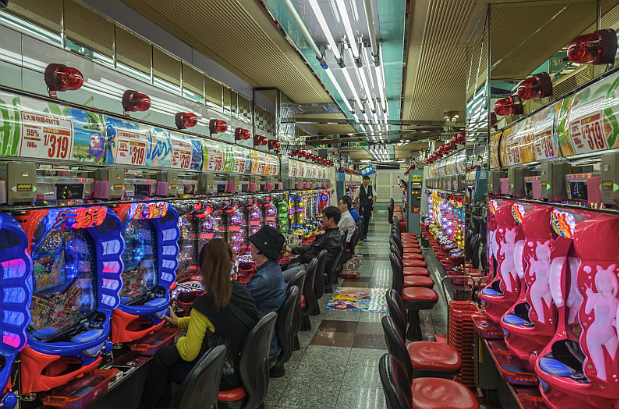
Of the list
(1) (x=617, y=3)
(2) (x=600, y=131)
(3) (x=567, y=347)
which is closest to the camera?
(2) (x=600, y=131)

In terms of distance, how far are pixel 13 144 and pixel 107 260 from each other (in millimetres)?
813

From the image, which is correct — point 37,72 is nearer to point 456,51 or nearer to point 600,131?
point 600,131

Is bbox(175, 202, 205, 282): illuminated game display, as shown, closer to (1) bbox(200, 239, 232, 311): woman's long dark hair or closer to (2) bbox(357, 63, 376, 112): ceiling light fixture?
(1) bbox(200, 239, 232, 311): woman's long dark hair

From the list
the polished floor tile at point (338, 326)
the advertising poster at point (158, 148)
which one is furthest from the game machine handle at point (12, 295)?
the polished floor tile at point (338, 326)

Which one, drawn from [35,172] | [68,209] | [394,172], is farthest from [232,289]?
[394,172]

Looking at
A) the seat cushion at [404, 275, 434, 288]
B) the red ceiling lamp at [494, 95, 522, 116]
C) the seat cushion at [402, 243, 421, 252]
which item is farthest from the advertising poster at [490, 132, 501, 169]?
the seat cushion at [402, 243, 421, 252]

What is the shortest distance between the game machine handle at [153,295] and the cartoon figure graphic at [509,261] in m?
2.24

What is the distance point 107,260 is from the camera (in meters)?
2.54

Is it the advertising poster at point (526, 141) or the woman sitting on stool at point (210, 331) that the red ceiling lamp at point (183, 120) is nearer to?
the woman sitting on stool at point (210, 331)

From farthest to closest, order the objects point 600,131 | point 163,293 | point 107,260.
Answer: point 163,293 → point 107,260 → point 600,131

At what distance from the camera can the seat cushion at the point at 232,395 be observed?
97.7 inches

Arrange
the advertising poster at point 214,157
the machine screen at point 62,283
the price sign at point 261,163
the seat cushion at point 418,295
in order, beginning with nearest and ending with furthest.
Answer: the machine screen at point 62,283 → the advertising poster at point 214,157 → the seat cushion at point 418,295 → the price sign at point 261,163

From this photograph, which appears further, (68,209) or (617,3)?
(617,3)

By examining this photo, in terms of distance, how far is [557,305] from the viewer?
1995mm
